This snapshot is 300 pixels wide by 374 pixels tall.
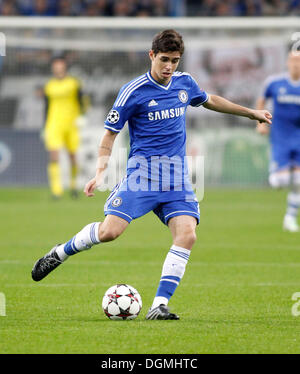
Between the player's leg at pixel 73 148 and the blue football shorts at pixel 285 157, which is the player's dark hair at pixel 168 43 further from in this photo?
the player's leg at pixel 73 148

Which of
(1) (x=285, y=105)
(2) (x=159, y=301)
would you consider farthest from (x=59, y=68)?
(2) (x=159, y=301)

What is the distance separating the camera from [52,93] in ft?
61.3

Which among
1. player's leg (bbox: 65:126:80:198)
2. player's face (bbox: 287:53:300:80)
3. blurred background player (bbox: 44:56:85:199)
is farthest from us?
player's leg (bbox: 65:126:80:198)

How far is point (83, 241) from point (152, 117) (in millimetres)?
1150

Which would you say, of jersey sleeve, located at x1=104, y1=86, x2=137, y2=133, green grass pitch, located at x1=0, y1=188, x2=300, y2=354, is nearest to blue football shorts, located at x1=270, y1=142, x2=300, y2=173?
green grass pitch, located at x1=0, y1=188, x2=300, y2=354

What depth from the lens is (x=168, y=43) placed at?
257 inches

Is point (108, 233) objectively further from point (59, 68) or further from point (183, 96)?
point (59, 68)

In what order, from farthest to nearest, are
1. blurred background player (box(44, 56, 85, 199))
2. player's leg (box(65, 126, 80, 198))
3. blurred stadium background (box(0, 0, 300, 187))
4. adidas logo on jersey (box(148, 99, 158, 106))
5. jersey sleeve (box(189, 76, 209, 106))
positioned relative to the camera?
blurred stadium background (box(0, 0, 300, 187)) → player's leg (box(65, 126, 80, 198)) → blurred background player (box(44, 56, 85, 199)) → jersey sleeve (box(189, 76, 209, 106)) → adidas logo on jersey (box(148, 99, 158, 106))

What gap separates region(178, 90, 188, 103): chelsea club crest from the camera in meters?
6.97

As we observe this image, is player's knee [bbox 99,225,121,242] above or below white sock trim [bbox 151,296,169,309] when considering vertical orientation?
above

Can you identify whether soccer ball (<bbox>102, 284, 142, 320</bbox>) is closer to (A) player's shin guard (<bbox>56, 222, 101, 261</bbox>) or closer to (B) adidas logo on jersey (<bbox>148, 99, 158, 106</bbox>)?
(A) player's shin guard (<bbox>56, 222, 101, 261</bbox>)

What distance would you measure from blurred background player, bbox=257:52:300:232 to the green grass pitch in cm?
62

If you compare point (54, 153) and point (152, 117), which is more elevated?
point (54, 153)
